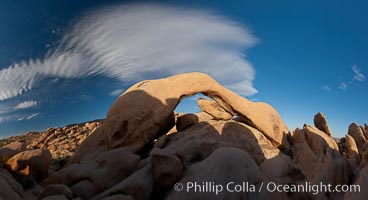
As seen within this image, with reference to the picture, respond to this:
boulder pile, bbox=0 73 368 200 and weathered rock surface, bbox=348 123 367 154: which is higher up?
boulder pile, bbox=0 73 368 200

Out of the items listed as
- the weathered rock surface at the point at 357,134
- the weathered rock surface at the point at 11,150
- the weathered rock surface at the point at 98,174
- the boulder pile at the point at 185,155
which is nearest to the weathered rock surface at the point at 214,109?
the boulder pile at the point at 185,155

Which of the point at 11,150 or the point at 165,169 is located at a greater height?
the point at 165,169

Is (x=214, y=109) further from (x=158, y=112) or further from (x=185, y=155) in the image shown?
(x=185, y=155)

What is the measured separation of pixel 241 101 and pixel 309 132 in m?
5.55

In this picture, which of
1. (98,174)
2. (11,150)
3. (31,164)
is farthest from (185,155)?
(11,150)

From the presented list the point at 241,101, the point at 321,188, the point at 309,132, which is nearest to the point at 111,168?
the point at 321,188

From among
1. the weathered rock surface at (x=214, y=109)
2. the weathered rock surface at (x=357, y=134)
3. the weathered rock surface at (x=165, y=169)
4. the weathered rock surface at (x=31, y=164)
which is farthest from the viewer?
the weathered rock surface at (x=357, y=134)

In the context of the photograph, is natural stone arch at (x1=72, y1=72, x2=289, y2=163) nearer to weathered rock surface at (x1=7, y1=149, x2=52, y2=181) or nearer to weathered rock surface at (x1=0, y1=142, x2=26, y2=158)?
weathered rock surface at (x1=7, y1=149, x2=52, y2=181)

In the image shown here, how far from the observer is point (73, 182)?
12.9 metres

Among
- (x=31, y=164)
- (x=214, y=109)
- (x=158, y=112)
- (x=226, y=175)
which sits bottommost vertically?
(x=31, y=164)

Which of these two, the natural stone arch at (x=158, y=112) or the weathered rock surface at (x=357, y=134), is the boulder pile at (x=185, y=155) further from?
the weathered rock surface at (x=357, y=134)

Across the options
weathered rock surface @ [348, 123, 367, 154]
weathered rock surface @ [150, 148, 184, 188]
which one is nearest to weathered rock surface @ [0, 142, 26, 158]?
weathered rock surface @ [150, 148, 184, 188]

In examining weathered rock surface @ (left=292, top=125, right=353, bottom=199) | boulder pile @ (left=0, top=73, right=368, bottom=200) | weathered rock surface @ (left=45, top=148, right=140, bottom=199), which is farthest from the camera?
weathered rock surface @ (left=292, top=125, right=353, bottom=199)

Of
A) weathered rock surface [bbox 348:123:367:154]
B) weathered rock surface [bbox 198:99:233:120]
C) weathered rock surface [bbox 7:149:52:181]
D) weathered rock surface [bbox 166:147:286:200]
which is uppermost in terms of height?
weathered rock surface [bbox 198:99:233:120]
